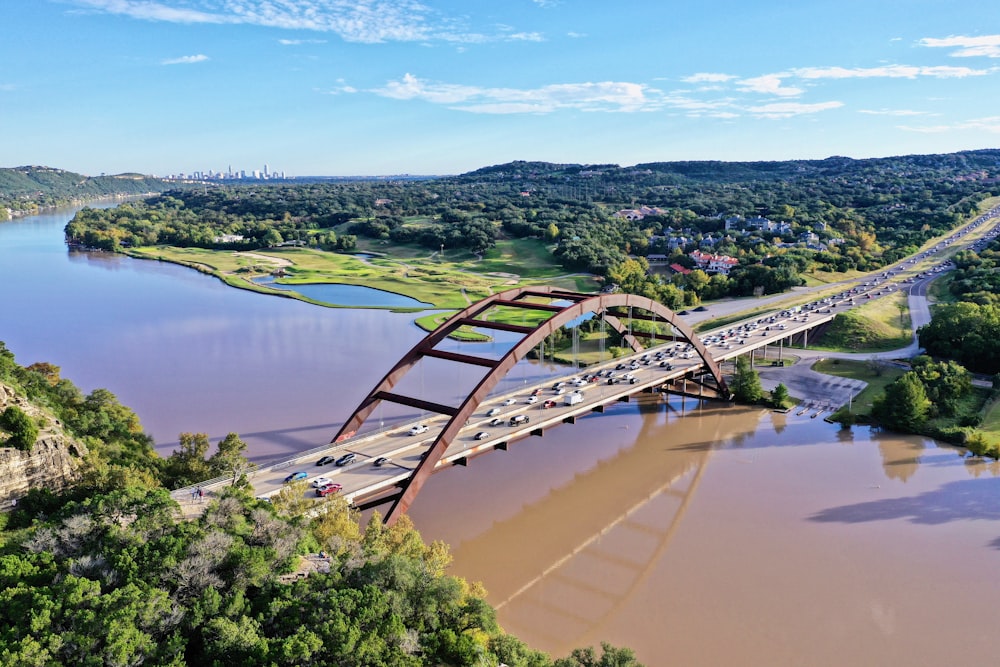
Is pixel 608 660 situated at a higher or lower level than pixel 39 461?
lower

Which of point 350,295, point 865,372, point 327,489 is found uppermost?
point 350,295

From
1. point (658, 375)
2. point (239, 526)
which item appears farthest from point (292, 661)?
point (658, 375)

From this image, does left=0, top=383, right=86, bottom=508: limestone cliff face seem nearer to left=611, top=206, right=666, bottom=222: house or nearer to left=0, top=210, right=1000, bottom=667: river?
left=0, top=210, right=1000, bottom=667: river

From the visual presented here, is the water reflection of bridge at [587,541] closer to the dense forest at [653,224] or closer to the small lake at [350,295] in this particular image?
the dense forest at [653,224]

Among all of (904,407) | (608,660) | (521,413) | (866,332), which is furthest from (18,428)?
(866,332)

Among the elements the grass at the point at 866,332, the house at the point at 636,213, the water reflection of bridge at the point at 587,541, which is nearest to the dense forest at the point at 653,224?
the house at the point at 636,213

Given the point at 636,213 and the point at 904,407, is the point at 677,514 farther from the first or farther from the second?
the point at 636,213
